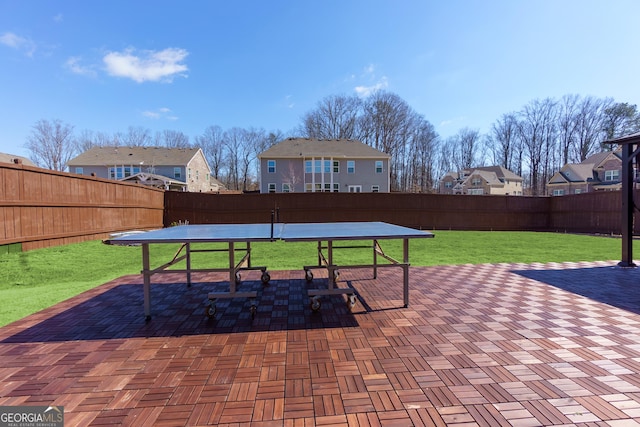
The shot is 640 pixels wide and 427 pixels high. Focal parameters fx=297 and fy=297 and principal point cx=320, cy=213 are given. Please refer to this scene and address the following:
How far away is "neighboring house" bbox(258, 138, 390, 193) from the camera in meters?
27.8

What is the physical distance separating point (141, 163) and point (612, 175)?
167 feet

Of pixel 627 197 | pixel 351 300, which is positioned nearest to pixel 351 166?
pixel 627 197

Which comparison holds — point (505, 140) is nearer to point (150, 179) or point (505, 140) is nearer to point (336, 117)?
point (336, 117)

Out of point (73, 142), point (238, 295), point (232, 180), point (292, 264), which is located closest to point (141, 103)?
point (73, 142)

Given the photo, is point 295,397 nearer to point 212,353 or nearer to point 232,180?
point 212,353

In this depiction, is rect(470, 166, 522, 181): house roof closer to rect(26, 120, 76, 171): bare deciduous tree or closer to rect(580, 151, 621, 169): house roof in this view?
rect(580, 151, 621, 169): house roof

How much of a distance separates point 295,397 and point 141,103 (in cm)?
3750

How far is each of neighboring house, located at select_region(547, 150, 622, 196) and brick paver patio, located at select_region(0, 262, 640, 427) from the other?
126ft

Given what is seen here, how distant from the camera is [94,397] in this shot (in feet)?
7.20

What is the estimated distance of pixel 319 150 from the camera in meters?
28.3

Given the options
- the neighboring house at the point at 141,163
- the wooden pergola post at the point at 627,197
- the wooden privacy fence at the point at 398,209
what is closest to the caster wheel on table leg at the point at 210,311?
the wooden pergola post at the point at 627,197

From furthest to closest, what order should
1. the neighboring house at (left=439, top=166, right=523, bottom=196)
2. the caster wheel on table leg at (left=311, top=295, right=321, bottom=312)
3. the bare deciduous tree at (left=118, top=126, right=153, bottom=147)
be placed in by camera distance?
1. the bare deciduous tree at (left=118, top=126, right=153, bottom=147)
2. the neighboring house at (left=439, top=166, right=523, bottom=196)
3. the caster wheel on table leg at (left=311, top=295, right=321, bottom=312)

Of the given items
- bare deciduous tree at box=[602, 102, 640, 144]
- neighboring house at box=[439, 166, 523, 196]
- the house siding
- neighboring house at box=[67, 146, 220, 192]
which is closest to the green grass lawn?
the house siding

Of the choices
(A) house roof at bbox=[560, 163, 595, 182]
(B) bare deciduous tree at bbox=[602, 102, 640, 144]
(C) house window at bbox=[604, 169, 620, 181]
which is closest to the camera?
(C) house window at bbox=[604, 169, 620, 181]
